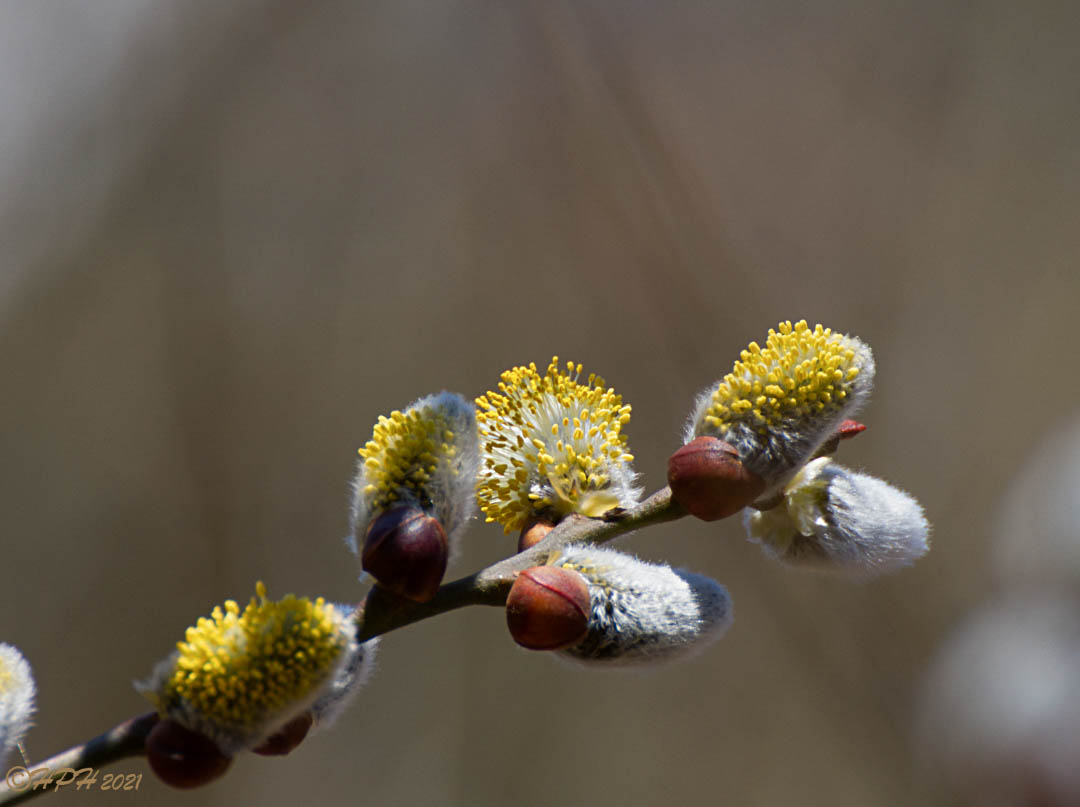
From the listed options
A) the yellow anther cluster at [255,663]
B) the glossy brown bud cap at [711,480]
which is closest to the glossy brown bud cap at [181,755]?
the yellow anther cluster at [255,663]

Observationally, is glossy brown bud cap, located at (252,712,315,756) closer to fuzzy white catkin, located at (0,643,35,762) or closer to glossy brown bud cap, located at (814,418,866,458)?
fuzzy white catkin, located at (0,643,35,762)

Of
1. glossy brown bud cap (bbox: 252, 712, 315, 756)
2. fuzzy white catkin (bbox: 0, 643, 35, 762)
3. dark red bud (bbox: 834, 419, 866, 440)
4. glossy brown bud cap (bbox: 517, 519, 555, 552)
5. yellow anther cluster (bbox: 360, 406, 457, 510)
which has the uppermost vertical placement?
yellow anther cluster (bbox: 360, 406, 457, 510)

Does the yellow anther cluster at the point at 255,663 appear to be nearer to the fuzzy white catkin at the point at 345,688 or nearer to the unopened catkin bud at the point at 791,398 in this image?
the fuzzy white catkin at the point at 345,688

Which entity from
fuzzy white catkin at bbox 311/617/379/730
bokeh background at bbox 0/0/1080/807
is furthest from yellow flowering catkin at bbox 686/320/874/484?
bokeh background at bbox 0/0/1080/807

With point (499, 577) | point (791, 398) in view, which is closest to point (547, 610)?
point (499, 577)

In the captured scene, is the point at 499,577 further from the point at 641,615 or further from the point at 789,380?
the point at 789,380
